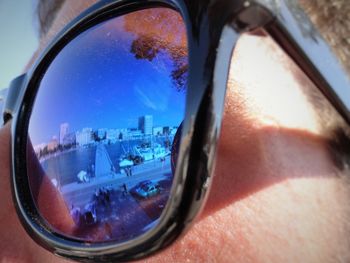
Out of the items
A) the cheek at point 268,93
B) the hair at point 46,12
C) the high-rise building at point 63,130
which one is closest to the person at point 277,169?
the cheek at point 268,93

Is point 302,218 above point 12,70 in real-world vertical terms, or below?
above

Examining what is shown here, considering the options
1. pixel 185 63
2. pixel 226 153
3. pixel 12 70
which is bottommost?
pixel 12 70

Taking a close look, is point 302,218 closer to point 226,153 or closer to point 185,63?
point 226,153

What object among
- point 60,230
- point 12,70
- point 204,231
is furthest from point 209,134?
point 12,70

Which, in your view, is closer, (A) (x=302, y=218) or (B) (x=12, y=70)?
(A) (x=302, y=218)

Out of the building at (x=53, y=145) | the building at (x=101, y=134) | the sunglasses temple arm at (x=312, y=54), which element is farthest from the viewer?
the building at (x=53, y=145)

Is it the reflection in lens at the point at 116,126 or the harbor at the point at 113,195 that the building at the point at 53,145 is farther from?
the harbor at the point at 113,195

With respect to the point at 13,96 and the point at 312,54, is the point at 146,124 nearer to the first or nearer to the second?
the point at 312,54

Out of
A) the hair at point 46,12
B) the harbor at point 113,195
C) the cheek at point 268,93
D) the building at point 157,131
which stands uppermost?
the hair at point 46,12

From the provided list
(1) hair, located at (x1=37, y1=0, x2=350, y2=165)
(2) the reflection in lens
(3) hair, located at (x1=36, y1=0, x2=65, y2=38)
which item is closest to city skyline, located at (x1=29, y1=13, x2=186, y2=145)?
(2) the reflection in lens
